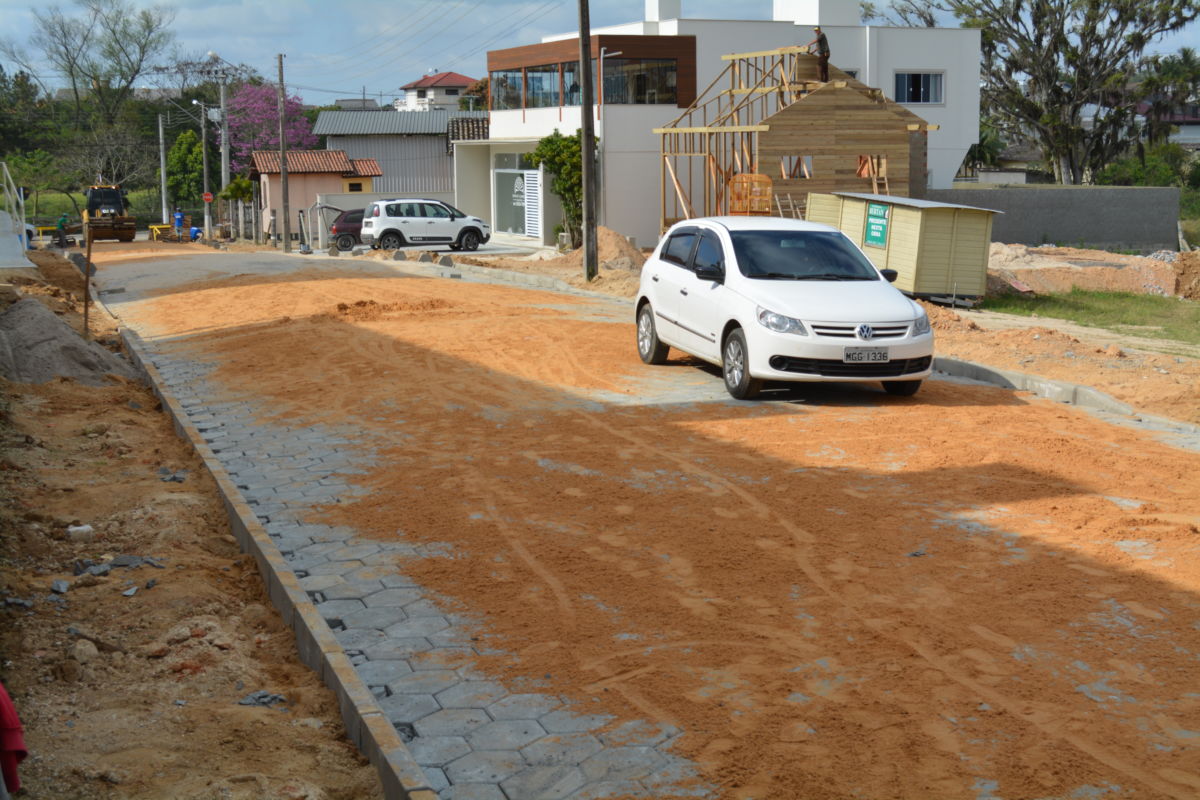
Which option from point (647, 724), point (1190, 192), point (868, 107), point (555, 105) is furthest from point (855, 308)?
point (1190, 192)

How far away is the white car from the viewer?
40.4 ft

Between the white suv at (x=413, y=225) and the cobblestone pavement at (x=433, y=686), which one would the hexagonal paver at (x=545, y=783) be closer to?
the cobblestone pavement at (x=433, y=686)

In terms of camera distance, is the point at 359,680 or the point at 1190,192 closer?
the point at 359,680

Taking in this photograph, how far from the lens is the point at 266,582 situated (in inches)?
289

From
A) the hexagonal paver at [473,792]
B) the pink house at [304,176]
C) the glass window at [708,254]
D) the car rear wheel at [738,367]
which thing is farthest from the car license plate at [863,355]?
the pink house at [304,176]

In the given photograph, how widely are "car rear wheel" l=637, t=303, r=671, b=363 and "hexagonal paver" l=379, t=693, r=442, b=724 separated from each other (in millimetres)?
9609

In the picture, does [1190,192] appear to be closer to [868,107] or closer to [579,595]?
[868,107]

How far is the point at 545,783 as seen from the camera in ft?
15.8

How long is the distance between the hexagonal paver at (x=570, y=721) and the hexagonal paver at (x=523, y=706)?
0.06m

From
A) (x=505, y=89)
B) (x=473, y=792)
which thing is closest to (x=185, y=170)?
(x=505, y=89)

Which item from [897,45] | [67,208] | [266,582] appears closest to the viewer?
[266,582]

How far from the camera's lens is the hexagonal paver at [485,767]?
490 cm

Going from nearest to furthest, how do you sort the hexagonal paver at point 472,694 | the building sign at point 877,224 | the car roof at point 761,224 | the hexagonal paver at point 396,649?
the hexagonal paver at point 472,694
the hexagonal paver at point 396,649
the car roof at point 761,224
the building sign at point 877,224

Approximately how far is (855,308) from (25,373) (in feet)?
28.9
